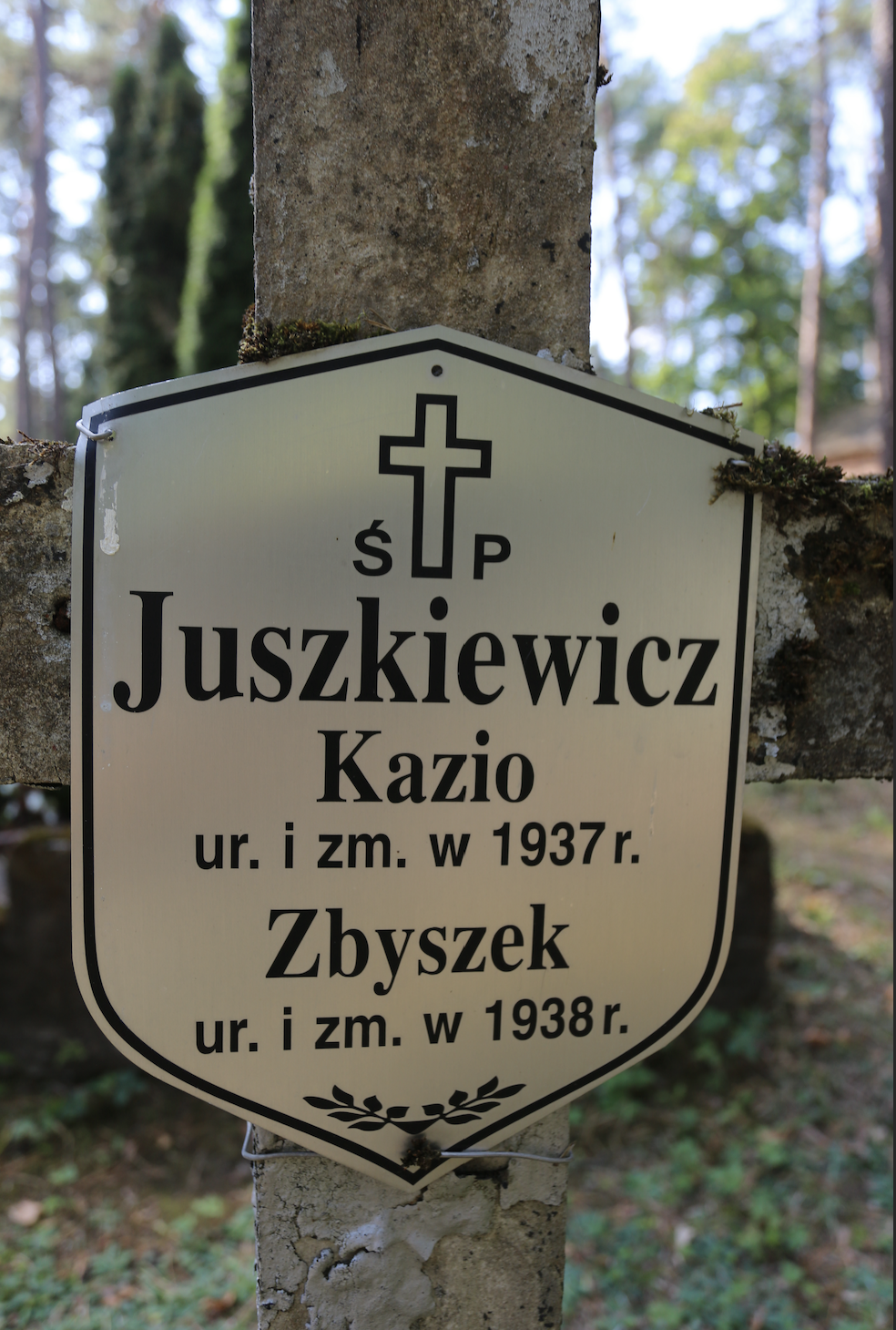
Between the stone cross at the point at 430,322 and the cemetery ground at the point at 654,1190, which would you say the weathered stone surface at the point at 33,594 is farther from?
the cemetery ground at the point at 654,1190

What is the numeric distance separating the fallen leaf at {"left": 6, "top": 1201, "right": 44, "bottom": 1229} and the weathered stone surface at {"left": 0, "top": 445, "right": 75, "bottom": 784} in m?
2.82

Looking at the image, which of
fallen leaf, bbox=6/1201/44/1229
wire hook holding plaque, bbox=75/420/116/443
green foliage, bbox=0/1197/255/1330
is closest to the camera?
wire hook holding plaque, bbox=75/420/116/443

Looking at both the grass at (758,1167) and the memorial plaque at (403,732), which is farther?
the grass at (758,1167)

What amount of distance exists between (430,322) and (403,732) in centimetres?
60

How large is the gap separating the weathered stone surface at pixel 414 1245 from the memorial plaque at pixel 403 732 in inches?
2.8

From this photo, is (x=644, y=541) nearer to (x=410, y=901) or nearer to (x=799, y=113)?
(x=410, y=901)

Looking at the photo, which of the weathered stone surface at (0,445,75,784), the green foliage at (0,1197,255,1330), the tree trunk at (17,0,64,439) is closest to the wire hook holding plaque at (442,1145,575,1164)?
the weathered stone surface at (0,445,75,784)

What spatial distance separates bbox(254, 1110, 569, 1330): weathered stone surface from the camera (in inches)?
46.9

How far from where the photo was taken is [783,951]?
450cm

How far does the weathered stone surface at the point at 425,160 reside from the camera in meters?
1.12

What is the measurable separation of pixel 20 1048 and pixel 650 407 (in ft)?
13.2

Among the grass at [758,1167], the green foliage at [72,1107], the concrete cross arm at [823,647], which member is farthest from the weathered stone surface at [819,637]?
the green foliage at [72,1107]

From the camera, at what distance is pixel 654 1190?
3.10 metres

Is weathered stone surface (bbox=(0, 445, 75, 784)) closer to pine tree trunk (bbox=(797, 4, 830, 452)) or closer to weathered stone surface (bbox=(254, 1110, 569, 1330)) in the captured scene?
weathered stone surface (bbox=(254, 1110, 569, 1330))
